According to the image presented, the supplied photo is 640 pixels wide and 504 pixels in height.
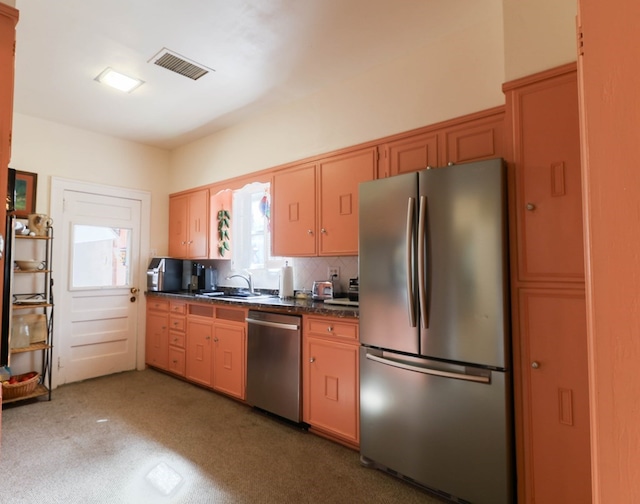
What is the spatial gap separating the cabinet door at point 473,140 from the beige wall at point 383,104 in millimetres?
103

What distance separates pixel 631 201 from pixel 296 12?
2290mm

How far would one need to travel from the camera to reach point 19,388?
3234 mm

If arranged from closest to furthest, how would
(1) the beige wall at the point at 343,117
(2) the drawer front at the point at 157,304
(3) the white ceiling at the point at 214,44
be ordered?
(1) the beige wall at the point at 343,117 < (3) the white ceiling at the point at 214,44 < (2) the drawer front at the point at 157,304

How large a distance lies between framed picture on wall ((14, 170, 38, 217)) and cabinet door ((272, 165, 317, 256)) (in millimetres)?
2559

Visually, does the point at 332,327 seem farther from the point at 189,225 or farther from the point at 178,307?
the point at 189,225

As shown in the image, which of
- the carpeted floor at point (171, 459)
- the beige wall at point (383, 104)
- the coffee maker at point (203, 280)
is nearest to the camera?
the carpeted floor at point (171, 459)

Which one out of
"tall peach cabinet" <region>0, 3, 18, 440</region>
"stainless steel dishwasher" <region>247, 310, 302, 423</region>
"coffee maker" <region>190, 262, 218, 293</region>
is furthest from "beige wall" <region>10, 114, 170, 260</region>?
"tall peach cabinet" <region>0, 3, 18, 440</region>

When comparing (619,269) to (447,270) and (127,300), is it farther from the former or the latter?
(127,300)

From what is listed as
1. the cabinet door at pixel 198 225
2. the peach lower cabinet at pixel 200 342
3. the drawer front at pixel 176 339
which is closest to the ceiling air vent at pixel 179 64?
the cabinet door at pixel 198 225

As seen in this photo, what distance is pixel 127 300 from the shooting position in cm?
434

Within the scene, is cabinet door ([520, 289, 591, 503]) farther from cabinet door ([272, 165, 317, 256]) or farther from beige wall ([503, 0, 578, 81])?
cabinet door ([272, 165, 317, 256])

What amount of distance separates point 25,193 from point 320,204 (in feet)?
10.2

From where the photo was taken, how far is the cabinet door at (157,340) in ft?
13.5

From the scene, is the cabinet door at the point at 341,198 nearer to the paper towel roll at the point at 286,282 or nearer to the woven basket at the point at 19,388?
the paper towel roll at the point at 286,282
